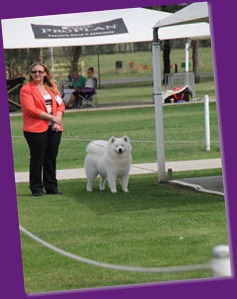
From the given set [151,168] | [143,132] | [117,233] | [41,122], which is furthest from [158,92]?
[143,132]

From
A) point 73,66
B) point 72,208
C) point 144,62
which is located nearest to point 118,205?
point 72,208

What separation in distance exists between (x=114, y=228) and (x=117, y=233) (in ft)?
0.74

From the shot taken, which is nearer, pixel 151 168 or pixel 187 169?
pixel 187 169

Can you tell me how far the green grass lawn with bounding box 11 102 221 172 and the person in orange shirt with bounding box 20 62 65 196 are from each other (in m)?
2.52

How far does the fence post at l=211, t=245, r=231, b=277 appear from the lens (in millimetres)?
4895

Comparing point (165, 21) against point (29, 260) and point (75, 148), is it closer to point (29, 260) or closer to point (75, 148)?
point (75, 148)

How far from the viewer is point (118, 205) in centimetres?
866

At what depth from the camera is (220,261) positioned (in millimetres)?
4945

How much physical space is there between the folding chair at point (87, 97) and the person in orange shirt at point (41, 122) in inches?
314

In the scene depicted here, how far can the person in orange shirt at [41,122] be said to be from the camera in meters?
7.90

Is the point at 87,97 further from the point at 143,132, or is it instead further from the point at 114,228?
the point at 114,228

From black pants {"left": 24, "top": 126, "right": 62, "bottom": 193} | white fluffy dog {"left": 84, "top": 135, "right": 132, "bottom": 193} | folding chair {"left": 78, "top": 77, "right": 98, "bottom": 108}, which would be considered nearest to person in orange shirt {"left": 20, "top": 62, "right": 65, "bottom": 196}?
black pants {"left": 24, "top": 126, "right": 62, "bottom": 193}

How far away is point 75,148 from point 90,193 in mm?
2324

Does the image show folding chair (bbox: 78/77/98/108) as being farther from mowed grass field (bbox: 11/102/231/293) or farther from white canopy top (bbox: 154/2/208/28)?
white canopy top (bbox: 154/2/208/28)
